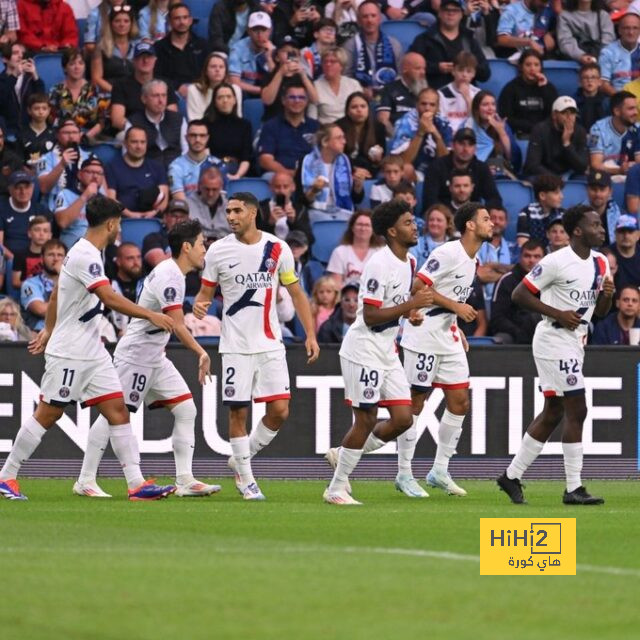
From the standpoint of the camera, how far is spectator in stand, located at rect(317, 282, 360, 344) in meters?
17.6

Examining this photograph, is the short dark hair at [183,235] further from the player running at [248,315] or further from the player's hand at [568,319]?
the player's hand at [568,319]

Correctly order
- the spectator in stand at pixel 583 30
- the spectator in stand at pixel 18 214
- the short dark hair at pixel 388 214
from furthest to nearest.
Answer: the spectator in stand at pixel 583 30 → the spectator in stand at pixel 18 214 → the short dark hair at pixel 388 214

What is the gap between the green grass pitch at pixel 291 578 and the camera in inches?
277

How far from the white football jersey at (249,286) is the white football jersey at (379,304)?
2.07 ft

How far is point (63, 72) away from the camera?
2086cm

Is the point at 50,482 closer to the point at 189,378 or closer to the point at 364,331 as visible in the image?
the point at 189,378

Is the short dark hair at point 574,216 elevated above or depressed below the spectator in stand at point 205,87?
below

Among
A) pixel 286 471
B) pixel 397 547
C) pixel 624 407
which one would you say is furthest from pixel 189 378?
pixel 397 547

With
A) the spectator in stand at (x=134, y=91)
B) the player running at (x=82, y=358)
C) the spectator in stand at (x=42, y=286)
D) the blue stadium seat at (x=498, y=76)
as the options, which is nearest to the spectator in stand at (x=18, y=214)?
the spectator in stand at (x=42, y=286)

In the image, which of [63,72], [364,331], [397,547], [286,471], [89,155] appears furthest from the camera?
[63,72]

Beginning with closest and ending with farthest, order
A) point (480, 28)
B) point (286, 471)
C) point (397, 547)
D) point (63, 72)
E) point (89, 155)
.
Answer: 1. point (397, 547)
2. point (286, 471)
3. point (89, 155)
4. point (63, 72)
5. point (480, 28)

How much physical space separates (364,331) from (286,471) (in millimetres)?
4257

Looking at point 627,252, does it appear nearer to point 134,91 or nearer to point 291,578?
point 134,91

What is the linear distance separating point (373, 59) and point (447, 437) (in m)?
8.97
